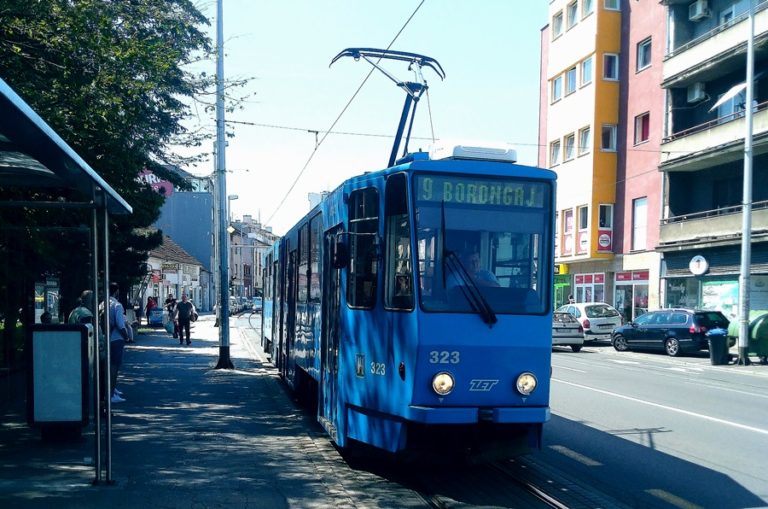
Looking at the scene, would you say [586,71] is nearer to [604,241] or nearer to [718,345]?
[604,241]

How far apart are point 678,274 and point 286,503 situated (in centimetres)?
2732

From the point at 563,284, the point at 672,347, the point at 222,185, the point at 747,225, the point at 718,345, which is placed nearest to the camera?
the point at 222,185

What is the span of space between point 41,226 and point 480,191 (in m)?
6.88

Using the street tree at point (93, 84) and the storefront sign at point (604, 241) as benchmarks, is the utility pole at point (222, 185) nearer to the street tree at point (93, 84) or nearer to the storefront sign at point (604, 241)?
the street tree at point (93, 84)

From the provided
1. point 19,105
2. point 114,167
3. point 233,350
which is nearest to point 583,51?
point 233,350

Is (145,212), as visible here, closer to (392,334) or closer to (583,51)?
(392,334)

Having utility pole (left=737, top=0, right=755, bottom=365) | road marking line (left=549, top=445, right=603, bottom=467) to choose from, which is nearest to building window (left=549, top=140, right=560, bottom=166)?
utility pole (left=737, top=0, right=755, bottom=365)

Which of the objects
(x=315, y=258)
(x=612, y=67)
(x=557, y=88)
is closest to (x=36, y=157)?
(x=315, y=258)

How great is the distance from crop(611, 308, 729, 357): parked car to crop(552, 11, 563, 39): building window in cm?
1937

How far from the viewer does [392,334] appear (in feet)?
24.1

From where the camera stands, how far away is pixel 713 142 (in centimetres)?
2858

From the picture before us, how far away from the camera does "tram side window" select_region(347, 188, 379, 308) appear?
25.3 feet

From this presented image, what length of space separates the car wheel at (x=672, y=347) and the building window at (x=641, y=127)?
39.3ft

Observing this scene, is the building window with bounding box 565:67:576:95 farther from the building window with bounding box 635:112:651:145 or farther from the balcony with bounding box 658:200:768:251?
the balcony with bounding box 658:200:768:251
